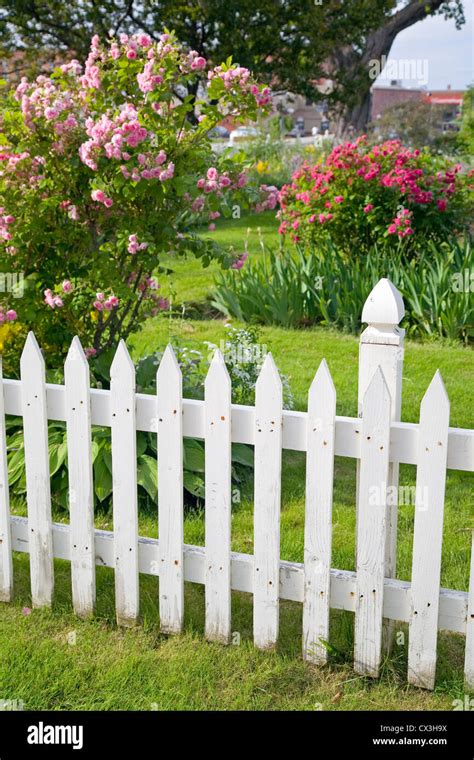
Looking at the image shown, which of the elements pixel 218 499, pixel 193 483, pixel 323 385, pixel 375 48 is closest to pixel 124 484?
pixel 218 499

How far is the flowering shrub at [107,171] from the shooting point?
12.5 ft

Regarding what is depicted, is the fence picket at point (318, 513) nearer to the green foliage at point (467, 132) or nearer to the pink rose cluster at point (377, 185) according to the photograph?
the pink rose cluster at point (377, 185)

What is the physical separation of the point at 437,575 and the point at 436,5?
76.4 ft

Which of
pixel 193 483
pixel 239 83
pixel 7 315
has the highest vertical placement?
pixel 239 83

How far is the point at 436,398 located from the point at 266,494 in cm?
66

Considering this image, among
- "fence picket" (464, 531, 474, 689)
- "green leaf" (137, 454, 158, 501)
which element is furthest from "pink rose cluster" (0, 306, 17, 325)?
"fence picket" (464, 531, 474, 689)

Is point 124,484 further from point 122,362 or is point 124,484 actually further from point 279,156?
point 279,156

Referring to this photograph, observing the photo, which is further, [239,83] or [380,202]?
[380,202]

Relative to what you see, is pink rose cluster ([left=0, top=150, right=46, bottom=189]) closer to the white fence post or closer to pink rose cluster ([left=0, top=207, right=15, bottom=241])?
pink rose cluster ([left=0, top=207, right=15, bottom=241])

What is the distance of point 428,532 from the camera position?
8.51ft

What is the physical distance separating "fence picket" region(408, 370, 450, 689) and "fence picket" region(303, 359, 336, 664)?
0.28m

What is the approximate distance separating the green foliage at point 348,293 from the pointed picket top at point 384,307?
14.1 feet

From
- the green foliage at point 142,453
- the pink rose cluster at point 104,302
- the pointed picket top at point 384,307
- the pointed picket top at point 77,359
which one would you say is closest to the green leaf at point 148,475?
the green foliage at point 142,453

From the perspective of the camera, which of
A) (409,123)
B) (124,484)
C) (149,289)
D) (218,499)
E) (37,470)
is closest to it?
(218,499)
